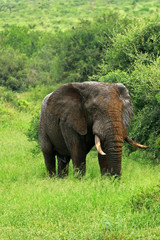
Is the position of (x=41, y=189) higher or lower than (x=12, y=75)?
higher

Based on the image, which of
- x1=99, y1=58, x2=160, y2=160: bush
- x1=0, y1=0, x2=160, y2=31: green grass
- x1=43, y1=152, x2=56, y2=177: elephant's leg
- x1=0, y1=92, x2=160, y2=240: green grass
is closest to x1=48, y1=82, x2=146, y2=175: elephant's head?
x1=0, y1=92, x2=160, y2=240: green grass

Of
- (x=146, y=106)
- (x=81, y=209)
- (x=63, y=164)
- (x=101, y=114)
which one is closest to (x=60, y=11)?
(x=146, y=106)

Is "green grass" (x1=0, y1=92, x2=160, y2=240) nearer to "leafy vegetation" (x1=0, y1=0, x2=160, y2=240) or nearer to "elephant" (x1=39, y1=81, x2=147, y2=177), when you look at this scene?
"leafy vegetation" (x1=0, y1=0, x2=160, y2=240)

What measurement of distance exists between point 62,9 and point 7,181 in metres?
69.2

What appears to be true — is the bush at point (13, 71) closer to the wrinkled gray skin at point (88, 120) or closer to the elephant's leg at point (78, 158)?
the wrinkled gray skin at point (88, 120)

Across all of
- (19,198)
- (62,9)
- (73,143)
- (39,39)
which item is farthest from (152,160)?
(62,9)

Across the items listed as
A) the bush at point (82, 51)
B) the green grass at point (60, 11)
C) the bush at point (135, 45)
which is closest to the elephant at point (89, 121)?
the bush at point (135, 45)

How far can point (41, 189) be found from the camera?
7.70 metres

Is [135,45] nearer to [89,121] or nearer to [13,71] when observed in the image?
[89,121]

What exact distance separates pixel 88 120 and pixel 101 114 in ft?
1.46

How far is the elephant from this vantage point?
24.1ft

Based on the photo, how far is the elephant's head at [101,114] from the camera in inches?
288

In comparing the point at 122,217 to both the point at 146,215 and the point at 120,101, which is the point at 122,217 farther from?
the point at 120,101

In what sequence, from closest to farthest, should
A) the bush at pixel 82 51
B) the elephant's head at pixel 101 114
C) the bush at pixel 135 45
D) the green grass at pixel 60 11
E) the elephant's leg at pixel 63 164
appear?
the elephant's head at pixel 101 114
the elephant's leg at pixel 63 164
the bush at pixel 135 45
the bush at pixel 82 51
the green grass at pixel 60 11
